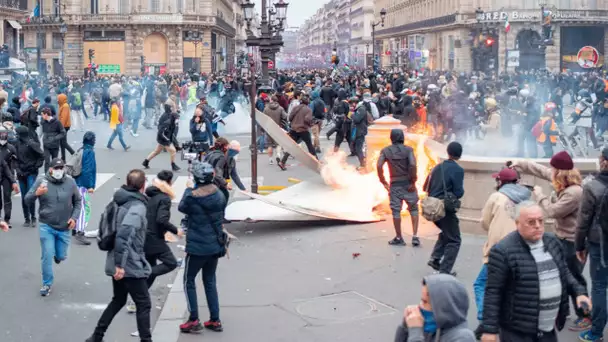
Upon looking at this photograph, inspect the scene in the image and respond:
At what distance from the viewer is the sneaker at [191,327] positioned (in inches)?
310

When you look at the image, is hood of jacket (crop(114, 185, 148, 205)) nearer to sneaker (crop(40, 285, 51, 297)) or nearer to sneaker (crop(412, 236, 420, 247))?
sneaker (crop(40, 285, 51, 297))

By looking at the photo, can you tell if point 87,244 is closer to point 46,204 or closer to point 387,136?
point 46,204

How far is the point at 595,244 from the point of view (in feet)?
23.9

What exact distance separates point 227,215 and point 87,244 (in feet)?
6.20

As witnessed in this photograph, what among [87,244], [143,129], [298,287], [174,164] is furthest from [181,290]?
[143,129]

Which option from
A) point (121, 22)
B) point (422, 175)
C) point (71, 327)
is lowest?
point (71, 327)

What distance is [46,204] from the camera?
9148 mm

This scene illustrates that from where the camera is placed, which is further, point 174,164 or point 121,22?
point 121,22

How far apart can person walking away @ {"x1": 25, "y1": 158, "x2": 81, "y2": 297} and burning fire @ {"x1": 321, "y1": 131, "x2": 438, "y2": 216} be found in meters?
4.87

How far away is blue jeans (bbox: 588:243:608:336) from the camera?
23.9 ft

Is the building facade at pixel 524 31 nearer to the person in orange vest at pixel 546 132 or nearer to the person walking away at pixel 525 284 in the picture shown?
the person in orange vest at pixel 546 132

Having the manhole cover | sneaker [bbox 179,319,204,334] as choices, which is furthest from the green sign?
sneaker [bbox 179,319,204,334]

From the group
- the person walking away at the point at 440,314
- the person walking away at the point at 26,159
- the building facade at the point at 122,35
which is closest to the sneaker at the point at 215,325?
the person walking away at the point at 440,314

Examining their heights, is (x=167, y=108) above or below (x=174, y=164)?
above
